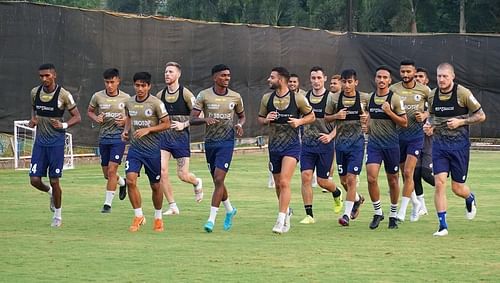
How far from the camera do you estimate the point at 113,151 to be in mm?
19641

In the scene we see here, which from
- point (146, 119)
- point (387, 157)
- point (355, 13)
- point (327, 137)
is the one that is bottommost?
point (387, 157)

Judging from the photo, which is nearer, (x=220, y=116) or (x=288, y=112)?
(x=288, y=112)

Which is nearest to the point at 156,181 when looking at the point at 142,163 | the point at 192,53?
the point at 142,163

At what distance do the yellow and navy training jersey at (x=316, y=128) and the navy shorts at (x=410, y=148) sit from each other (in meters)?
1.00

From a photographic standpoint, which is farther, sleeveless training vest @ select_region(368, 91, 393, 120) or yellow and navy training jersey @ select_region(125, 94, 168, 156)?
sleeveless training vest @ select_region(368, 91, 393, 120)

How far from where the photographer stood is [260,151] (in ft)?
121

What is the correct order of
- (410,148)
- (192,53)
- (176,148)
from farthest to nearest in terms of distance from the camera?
(192,53), (176,148), (410,148)

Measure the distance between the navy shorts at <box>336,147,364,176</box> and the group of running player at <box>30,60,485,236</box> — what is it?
0.01 metres

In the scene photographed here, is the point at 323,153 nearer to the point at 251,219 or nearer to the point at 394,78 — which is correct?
the point at 251,219

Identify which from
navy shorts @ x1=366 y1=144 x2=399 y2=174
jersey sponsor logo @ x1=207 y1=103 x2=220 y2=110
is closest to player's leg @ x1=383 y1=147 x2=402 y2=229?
navy shorts @ x1=366 y1=144 x2=399 y2=174

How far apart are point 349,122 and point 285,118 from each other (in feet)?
5.10

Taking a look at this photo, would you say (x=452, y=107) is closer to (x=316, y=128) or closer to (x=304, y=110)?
(x=304, y=110)

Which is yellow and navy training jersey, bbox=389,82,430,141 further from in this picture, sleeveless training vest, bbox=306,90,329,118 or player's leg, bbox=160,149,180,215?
player's leg, bbox=160,149,180,215

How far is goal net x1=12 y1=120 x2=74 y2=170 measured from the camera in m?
27.2
